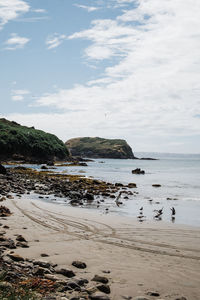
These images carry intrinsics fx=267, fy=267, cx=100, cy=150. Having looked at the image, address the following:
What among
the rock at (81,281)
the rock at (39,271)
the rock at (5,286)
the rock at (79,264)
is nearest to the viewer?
the rock at (5,286)

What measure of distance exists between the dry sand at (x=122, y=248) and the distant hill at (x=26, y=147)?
97040mm

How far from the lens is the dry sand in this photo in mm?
6160

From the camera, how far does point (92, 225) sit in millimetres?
12531

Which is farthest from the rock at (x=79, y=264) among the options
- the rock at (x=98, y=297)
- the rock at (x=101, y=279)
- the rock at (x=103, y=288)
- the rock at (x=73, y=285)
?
the rock at (x=98, y=297)

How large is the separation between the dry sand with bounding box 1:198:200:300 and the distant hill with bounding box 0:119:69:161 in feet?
318

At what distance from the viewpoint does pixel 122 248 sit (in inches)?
359

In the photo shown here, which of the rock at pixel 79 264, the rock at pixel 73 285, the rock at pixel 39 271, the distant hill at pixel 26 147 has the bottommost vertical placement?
the rock at pixel 79 264

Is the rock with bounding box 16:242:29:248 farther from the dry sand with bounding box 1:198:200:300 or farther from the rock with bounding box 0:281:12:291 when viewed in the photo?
the rock with bounding box 0:281:12:291

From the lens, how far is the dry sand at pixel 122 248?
6.16m

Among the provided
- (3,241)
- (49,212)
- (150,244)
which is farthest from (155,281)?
(49,212)

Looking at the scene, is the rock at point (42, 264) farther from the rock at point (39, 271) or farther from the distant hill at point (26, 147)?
the distant hill at point (26, 147)

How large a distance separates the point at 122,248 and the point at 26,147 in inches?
4516

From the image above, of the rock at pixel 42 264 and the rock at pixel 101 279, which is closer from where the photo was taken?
the rock at pixel 101 279

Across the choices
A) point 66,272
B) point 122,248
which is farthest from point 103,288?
point 122,248
